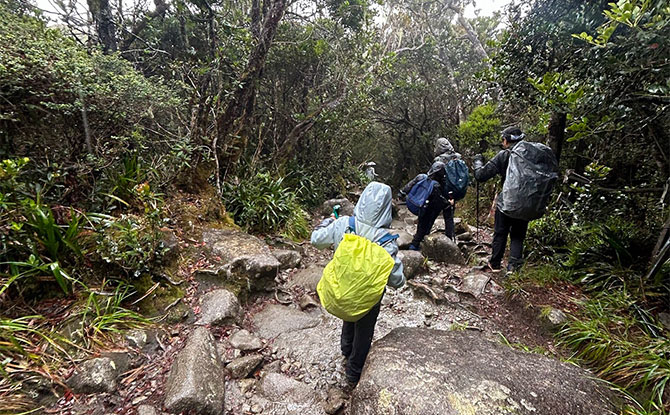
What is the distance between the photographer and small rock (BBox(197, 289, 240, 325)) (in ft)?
10.5

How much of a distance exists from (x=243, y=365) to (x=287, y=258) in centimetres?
216

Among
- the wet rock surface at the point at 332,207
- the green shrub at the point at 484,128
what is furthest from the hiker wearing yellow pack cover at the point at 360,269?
the green shrub at the point at 484,128

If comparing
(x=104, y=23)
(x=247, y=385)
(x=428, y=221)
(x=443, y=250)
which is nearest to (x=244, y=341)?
(x=247, y=385)

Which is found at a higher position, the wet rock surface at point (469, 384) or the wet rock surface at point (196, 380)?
the wet rock surface at point (469, 384)

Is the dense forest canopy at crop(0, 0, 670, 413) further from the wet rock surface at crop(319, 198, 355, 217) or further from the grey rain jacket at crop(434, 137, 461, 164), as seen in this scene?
the grey rain jacket at crop(434, 137, 461, 164)

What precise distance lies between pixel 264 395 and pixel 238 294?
4.61 ft

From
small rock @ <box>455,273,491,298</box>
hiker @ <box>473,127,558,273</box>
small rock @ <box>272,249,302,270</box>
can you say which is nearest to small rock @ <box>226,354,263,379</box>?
small rock @ <box>272,249,302,270</box>

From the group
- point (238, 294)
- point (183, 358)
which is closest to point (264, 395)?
point (183, 358)

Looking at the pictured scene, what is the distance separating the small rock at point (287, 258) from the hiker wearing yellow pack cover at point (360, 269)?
2.14 m

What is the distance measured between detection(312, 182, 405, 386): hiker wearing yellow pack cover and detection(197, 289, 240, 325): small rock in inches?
52.9

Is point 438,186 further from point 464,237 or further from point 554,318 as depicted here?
point 554,318

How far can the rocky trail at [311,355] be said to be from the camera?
2.04 metres

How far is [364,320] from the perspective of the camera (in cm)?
245

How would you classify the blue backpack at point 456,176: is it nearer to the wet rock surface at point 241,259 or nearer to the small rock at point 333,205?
the wet rock surface at point 241,259
